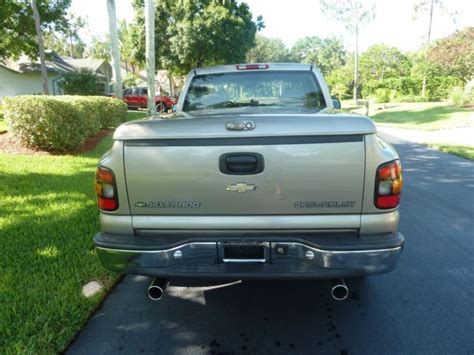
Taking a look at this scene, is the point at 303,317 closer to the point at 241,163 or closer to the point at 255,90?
the point at 241,163

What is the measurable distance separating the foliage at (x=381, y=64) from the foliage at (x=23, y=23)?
36624mm

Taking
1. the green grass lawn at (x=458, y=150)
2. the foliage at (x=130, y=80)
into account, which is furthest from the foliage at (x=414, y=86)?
the foliage at (x=130, y=80)

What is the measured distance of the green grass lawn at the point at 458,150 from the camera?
966 centimetres

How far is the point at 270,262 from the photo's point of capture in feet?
8.03

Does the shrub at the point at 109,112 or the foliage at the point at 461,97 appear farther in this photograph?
the foliage at the point at 461,97

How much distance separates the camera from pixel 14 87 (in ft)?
94.0

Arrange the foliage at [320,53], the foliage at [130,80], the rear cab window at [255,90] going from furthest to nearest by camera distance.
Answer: the foliage at [320,53] → the foliage at [130,80] → the rear cab window at [255,90]

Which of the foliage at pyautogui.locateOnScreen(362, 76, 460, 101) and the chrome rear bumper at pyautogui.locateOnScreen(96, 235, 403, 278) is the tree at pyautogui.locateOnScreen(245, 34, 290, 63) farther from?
the chrome rear bumper at pyautogui.locateOnScreen(96, 235, 403, 278)

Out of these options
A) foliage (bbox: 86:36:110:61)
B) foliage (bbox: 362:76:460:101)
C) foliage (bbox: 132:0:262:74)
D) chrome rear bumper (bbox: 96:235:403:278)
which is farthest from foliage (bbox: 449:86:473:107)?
foliage (bbox: 86:36:110:61)

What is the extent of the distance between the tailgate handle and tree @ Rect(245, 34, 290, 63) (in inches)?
2647

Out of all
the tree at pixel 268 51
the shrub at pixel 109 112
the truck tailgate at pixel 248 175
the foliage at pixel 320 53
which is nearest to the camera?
the truck tailgate at pixel 248 175

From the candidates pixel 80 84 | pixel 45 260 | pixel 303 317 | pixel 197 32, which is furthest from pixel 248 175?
pixel 197 32

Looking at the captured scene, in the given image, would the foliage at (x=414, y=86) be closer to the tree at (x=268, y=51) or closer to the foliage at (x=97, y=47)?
the tree at (x=268, y=51)

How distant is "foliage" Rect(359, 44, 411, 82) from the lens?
48.2 meters
